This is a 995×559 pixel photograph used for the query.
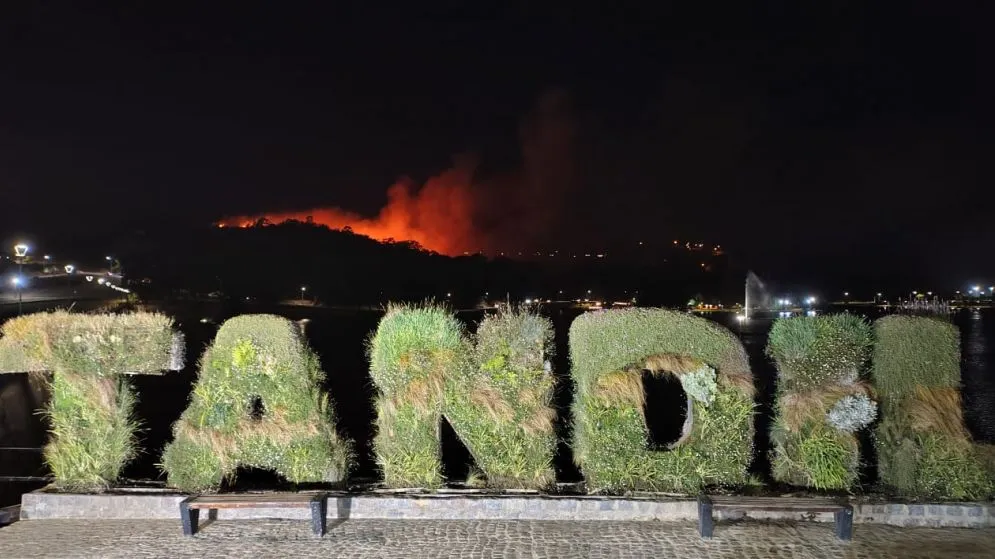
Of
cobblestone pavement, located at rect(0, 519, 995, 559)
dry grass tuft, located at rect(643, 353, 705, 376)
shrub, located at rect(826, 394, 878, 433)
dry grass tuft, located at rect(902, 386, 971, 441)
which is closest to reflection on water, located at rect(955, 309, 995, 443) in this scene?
dry grass tuft, located at rect(902, 386, 971, 441)

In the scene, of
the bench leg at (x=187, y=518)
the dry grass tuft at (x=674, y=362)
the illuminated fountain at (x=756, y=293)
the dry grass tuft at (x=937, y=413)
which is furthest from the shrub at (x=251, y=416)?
the illuminated fountain at (x=756, y=293)

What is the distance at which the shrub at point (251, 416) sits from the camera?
345 inches

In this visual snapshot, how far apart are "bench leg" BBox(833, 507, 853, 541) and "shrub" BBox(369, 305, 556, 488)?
3506 mm

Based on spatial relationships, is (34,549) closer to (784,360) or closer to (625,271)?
(784,360)

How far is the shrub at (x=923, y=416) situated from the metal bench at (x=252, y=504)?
7.53m

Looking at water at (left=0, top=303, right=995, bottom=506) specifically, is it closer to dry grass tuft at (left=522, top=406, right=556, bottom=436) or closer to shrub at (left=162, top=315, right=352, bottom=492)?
dry grass tuft at (left=522, top=406, right=556, bottom=436)

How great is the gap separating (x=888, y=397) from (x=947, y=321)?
4.51 ft

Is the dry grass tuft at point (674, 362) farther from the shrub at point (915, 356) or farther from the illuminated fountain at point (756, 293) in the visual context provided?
the illuminated fountain at point (756, 293)

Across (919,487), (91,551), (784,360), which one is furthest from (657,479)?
(91,551)

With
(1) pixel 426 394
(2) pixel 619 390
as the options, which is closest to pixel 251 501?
(1) pixel 426 394

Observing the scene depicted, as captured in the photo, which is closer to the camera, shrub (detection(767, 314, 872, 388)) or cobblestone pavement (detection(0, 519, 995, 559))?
cobblestone pavement (detection(0, 519, 995, 559))

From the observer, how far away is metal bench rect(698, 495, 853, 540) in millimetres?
7312

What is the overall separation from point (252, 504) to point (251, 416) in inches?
63.0

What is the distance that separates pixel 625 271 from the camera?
109438 millimetres
